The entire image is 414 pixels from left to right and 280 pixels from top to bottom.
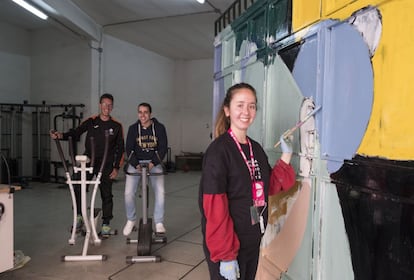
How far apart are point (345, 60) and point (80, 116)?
23.1 feet

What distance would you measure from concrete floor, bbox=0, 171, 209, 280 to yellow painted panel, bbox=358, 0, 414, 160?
7.17ft

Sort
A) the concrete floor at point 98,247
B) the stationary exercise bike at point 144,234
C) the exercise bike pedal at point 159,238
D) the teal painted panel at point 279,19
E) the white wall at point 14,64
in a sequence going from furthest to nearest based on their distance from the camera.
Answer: the white wall at point 14,64, the exercise bike pedal at point 159,238, the stationary exercise bike at point 144,234, the concrete floor at point 98,247, the teal painted panel at point 279,19

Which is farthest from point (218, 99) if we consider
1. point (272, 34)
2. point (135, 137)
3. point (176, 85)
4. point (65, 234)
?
point (176, 85)

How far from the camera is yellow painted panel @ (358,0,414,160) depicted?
1.26 m

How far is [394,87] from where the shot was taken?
1.32 m

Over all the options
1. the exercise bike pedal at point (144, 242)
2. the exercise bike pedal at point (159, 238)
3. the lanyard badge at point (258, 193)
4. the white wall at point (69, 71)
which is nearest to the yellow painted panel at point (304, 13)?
the lanyard badge at point (258, 193)

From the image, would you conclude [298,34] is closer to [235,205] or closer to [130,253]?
[235,205]

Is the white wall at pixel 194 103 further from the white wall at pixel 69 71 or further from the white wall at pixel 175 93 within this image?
the white wall at pixel 69 71

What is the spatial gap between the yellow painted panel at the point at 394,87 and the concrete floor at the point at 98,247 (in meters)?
2.19

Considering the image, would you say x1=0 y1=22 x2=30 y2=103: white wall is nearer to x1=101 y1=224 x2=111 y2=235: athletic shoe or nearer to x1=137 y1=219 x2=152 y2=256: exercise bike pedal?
x1=101 y1=224 x2=111 y2=235: athletic shoe

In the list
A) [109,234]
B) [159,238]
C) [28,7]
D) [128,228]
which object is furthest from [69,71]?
[159,238]

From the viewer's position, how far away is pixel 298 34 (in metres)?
2.02

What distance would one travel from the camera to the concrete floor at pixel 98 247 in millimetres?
3092

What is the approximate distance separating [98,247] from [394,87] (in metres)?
3.40
